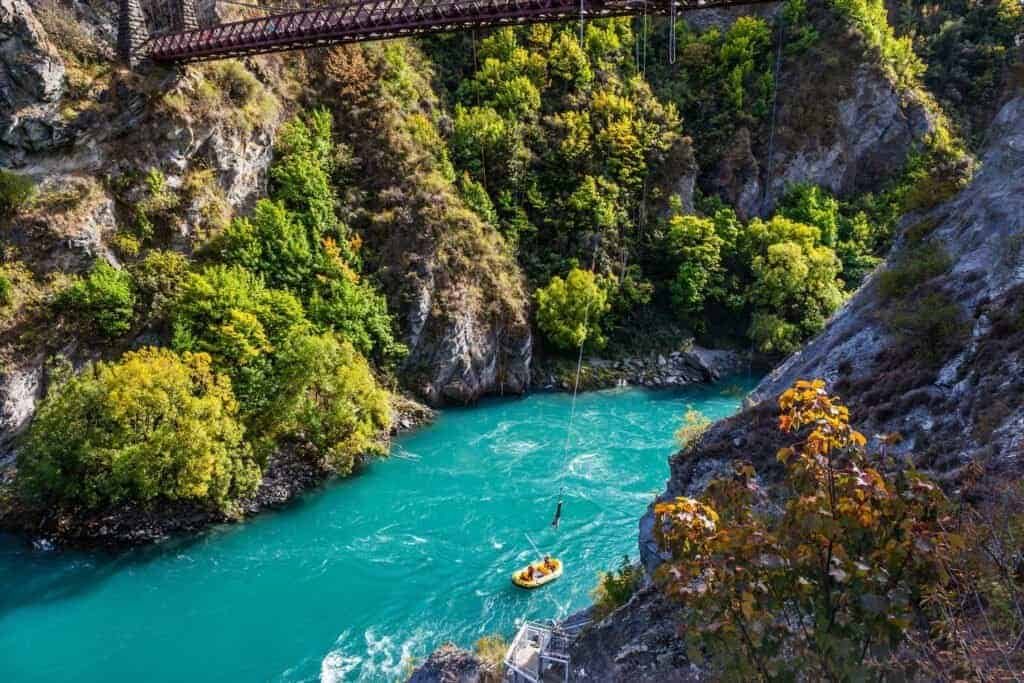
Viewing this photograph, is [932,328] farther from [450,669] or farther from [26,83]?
[26,83]

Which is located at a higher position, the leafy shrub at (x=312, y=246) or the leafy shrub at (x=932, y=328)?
the leafy shrub at (x=312, y=246)

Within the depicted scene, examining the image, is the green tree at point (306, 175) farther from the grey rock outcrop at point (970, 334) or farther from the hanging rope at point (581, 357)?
the grey rock outcrop at point (970, 334)

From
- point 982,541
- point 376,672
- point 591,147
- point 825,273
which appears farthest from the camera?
point 591,147

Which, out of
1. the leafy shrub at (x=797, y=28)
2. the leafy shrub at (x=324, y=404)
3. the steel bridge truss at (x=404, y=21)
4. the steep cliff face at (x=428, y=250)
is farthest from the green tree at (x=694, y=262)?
the leafy shrub at (x=324, y=404)

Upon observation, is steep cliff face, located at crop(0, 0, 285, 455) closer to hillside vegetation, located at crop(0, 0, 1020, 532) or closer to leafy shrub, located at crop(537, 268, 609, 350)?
hillside vegetation, located at crop(0, 0, 1020, 532)

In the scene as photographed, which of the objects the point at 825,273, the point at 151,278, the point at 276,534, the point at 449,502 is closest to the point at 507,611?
the point at 449,502

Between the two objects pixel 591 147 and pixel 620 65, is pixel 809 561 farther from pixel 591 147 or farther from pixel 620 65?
pixel 620 65
